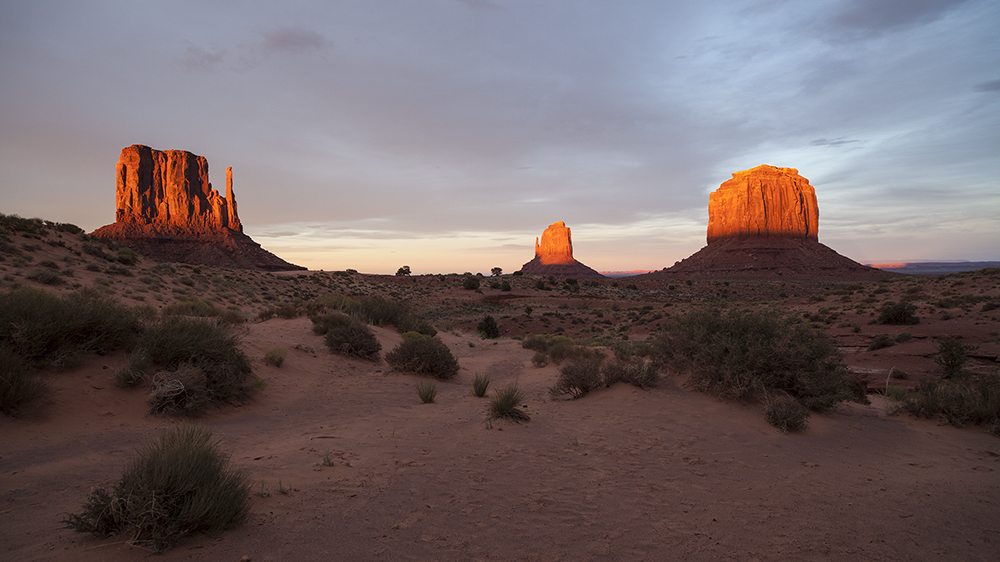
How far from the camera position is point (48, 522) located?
3496mm

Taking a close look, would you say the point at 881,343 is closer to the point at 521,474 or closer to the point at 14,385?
the point at 521,474

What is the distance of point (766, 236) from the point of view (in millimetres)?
112062

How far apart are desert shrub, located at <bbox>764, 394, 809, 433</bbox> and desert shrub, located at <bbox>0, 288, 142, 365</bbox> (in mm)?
11142

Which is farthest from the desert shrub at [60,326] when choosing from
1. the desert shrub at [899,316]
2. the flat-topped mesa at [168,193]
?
the flat-topped mesa at [168,193]

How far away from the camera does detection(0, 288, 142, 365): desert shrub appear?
22.5 feet

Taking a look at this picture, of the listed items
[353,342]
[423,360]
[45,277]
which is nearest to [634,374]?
[423,360]

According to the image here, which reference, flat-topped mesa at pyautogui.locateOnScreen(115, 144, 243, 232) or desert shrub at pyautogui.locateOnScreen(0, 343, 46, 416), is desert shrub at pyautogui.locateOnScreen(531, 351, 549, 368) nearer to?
desert shrub at pyautogui.locateOnScreen(0, 343, 46, 416)

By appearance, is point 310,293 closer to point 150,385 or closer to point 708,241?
point 150,385

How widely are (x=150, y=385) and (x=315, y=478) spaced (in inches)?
179

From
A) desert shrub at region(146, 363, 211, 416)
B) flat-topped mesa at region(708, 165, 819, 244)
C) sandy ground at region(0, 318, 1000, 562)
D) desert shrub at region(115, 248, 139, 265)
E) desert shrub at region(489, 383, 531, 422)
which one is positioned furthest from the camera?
flat-topped mesa at region(708, 165, 819, 244)

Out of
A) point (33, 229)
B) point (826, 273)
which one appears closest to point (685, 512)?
point (33, 229)

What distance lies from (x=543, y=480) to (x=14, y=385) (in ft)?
22.7

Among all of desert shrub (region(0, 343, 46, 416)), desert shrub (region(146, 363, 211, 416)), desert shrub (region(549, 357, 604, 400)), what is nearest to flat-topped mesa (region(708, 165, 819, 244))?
desert shrub (region(549, 357, 604, 400))

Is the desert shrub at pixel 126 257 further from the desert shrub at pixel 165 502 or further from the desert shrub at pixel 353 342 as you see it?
the desert shrub at pixel 165 502
